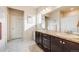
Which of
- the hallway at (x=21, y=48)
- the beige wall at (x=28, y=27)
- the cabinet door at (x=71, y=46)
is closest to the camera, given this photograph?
the cabinet door at (x=71, y=46)

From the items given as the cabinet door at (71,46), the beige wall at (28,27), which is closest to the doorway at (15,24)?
the beige wall at (28,27)

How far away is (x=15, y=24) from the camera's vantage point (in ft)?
19.7

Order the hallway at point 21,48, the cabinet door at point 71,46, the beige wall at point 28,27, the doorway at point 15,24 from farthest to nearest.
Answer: the beige wall at point 28,27, the doorway at point 15,24, the hallway at point 21,48, the cabinet door at point 71,46

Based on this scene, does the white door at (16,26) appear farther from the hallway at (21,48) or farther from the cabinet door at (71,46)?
the cabinet door at (71,46)

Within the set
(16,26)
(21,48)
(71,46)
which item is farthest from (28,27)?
(71,46)

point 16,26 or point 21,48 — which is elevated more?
point 16,26

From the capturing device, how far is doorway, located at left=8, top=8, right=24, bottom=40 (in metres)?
5.70

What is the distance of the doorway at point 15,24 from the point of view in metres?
5.70

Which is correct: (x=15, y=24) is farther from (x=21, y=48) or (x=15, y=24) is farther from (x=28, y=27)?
(x=21, y=48)

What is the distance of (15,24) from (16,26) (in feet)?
0.62

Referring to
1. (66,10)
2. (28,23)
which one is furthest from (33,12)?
(66,10)

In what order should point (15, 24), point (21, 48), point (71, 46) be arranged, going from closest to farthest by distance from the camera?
point (71, 46), point (21, 48), point (15, 24)
